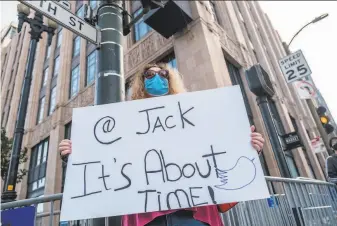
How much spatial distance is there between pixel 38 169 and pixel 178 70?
13060mm


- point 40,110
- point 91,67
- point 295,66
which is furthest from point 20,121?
point 40,110

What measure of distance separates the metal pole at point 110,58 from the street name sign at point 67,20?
161 millimetres

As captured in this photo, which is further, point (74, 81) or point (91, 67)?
point (74, 81)

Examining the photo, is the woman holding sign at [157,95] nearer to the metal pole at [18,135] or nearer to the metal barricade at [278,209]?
the metal barricade at [278,209]

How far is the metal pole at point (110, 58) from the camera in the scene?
9.72 feet

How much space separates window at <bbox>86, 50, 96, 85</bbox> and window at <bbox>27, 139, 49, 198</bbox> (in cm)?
601

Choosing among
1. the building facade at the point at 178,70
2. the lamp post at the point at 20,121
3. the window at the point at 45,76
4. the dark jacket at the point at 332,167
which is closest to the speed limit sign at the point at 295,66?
the building facade at the point at 178,70

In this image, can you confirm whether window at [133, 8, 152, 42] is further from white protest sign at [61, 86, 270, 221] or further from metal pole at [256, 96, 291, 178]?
white protest sign at [61, 86, 270, 221]

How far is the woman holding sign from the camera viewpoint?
1.81 meters

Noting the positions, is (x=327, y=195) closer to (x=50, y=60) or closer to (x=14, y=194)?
(x=14, y=194)

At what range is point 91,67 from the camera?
55.6 ft

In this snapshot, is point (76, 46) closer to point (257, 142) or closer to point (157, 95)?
point (157, 95)

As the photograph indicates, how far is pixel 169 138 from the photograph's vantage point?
81.3 inches

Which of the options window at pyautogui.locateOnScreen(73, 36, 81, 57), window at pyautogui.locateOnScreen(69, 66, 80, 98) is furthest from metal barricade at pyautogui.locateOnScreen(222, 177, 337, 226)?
window at pyautogui.locateOnScreen(73, 36, 81, 57)
